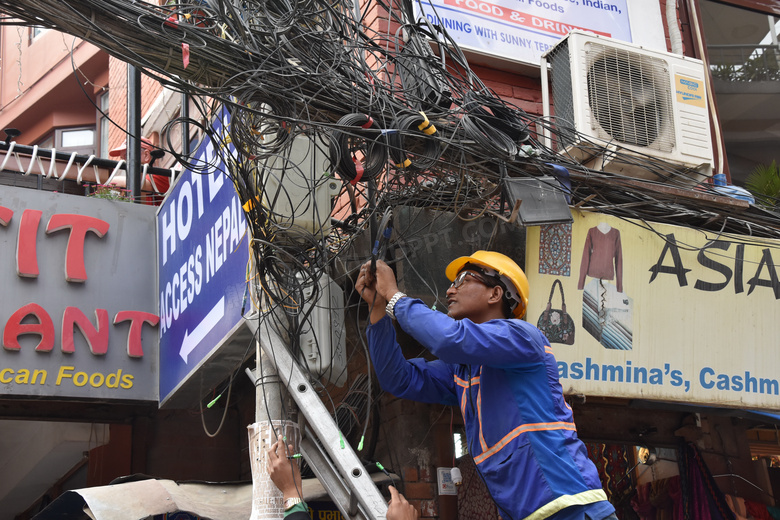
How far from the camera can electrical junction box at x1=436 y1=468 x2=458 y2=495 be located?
5398 millimetres

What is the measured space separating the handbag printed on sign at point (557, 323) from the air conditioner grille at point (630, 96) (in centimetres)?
161

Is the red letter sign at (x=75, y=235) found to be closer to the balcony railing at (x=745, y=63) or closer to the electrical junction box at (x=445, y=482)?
the electrical junction box at (x=445, y=482)

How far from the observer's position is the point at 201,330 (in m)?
5.95

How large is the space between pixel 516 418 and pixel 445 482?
4.96 ft

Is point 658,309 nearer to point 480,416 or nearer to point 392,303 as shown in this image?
point 480,416

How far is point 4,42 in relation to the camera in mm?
20062

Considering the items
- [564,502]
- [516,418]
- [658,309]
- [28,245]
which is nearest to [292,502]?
[516,418]

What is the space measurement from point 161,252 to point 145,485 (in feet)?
8.00

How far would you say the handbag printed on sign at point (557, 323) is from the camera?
16.7 feet

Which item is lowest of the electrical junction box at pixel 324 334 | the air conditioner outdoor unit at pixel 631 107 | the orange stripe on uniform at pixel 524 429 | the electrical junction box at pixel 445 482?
the electrical junction box at pixel 445 482

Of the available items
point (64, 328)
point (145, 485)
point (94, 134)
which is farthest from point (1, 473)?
point (94, 134)

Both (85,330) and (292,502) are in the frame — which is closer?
(292,502)

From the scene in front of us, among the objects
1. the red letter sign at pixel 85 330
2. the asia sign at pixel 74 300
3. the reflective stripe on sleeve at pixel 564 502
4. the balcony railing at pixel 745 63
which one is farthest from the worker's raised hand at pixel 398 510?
the balcony railing at pixel 745 63

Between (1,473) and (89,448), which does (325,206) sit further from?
(1,473)
